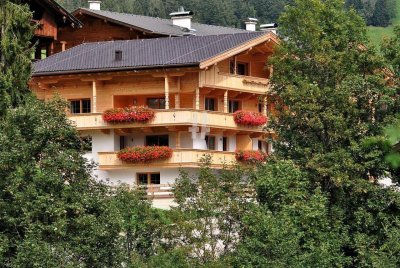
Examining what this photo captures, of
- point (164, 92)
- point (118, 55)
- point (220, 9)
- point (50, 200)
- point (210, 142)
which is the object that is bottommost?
point (50, 200)

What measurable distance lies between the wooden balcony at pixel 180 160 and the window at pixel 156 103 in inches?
135

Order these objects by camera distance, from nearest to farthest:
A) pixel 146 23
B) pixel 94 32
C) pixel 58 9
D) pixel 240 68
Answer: pixel 240 68 → pixel 58 9 → pixel 146 23 → pixel 94 32

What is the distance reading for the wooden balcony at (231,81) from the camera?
1431 inches

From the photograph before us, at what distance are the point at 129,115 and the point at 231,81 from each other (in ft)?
15.7

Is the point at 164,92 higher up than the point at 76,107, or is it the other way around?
the point at 164,92

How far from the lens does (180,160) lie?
35.0m

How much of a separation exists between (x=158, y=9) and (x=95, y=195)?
273 feet

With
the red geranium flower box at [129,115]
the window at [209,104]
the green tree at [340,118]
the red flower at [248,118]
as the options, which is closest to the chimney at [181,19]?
the window at [209,104]

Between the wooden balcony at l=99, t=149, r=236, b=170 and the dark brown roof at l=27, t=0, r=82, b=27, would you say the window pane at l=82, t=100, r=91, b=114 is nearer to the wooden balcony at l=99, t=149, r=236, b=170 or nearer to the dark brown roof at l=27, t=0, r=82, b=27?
the wooden balcony at l=99, t=149, r=236, b=170

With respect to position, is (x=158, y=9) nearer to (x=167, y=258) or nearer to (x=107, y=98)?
(x=107, y=98)

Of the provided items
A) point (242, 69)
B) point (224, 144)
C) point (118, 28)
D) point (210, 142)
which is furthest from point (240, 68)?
point (118, 28)

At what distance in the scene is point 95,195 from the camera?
1884cm

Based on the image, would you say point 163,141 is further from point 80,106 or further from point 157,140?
point 80,106

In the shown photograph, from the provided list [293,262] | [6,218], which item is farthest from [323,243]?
[6,218]
